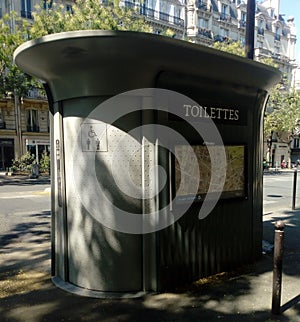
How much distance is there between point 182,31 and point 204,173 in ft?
118

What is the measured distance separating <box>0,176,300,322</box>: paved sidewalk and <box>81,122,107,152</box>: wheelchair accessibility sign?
5.63 feet

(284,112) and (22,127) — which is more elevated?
(284,112)

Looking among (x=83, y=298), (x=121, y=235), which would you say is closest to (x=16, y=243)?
(x=83, y=298)

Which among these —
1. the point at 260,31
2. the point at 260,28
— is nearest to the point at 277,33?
the point at 260,28

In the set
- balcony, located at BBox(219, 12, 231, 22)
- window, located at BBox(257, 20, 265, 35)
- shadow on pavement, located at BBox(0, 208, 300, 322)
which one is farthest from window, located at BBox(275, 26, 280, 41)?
shadow on pavement, located at BBox(0, 208, 300, 322)

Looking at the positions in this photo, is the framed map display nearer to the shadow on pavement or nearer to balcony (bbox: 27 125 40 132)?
the shadow on pavement

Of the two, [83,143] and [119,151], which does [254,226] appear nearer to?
[119,151]

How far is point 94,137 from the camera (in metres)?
3.28

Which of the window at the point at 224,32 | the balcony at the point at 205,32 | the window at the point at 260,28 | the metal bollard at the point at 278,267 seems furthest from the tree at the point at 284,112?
the metal bollard at the point at 278,267

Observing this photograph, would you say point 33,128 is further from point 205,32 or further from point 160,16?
point 205,32

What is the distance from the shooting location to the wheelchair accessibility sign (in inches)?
128

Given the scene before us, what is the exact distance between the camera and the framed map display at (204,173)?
342 cm

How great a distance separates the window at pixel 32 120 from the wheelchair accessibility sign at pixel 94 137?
24951 mm

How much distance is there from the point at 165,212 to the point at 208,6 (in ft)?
134
